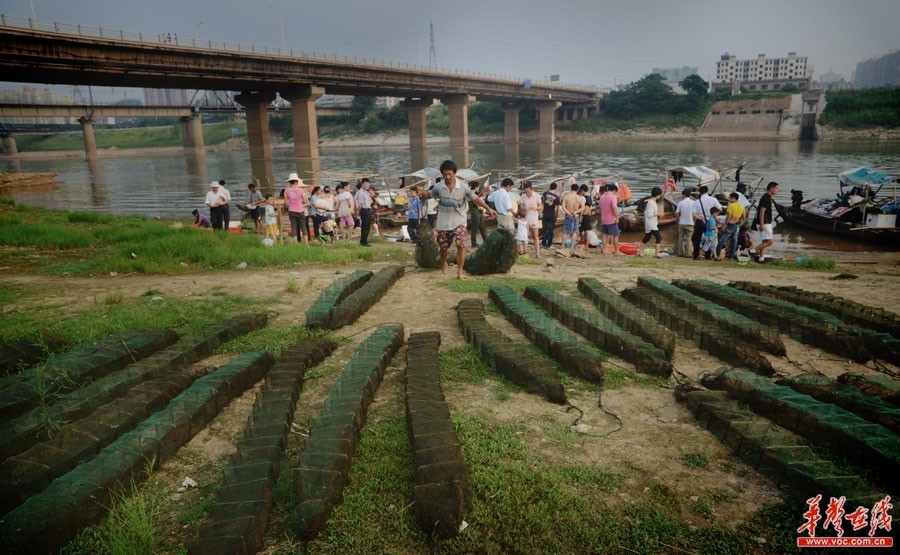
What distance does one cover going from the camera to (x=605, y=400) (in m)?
5.17

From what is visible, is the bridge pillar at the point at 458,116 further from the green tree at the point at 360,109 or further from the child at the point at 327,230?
the child at the point at 327,230

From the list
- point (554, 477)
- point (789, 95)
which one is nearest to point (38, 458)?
point (554, 477)

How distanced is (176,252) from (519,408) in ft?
33.0

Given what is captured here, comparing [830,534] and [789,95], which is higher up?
[789,95]

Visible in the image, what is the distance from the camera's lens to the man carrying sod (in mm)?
8969

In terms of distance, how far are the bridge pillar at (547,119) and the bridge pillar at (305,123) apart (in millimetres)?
43613

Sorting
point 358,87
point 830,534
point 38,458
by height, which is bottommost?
point 830,534

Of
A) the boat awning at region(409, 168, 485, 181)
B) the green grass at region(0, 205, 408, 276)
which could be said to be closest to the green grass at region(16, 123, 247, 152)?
the boat awning at region(409, 168, 485, 181)

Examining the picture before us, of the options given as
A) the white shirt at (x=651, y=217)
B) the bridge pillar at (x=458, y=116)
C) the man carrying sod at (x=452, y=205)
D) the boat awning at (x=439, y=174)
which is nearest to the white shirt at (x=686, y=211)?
the white shirt at (x=651, y=217)

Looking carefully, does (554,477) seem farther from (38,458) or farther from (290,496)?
(38,458)

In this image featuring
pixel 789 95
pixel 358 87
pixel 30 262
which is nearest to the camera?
pixel 30 262

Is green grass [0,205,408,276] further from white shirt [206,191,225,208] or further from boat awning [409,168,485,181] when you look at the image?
boat awning [409,168,485,181]

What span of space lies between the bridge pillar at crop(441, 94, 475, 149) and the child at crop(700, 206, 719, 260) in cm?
5254

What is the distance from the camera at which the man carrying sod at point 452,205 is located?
8.97 metres
